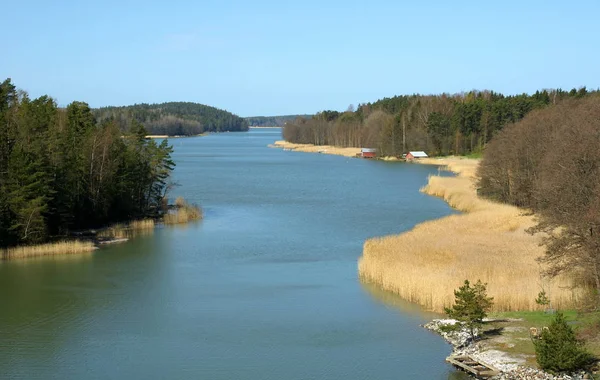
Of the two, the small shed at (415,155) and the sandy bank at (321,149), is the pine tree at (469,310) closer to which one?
the small shed at (415,155)

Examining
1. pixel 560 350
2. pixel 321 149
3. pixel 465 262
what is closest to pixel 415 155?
pixel 321 149

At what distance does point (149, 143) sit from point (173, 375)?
104ft

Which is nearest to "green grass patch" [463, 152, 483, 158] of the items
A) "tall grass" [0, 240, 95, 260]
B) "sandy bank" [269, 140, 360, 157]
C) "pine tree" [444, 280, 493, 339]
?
"sandy bank" [269, 140, 360, 157]

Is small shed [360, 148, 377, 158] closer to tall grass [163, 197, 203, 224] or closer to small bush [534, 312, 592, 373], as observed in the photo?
tall grass [163, 197, 203, 224]

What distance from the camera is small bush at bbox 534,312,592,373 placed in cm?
1638

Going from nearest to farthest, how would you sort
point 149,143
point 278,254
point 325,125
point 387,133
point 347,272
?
point 347,272
point 278,254
point 149,143
point 387,133
point 325,125

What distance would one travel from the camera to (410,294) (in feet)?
84.3

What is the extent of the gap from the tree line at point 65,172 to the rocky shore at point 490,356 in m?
21.5

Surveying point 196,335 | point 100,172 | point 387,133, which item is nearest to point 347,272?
point 196,335

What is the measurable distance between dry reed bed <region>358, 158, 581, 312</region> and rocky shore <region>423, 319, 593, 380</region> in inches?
103

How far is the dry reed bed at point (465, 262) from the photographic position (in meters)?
24.1

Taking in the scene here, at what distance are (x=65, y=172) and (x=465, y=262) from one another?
22612 mm

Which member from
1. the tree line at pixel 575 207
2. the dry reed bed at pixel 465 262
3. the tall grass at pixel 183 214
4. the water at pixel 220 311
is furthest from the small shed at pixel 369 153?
the tree line at pixel 575 207

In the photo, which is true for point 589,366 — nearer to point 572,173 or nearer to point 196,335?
point 572,173
